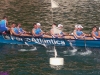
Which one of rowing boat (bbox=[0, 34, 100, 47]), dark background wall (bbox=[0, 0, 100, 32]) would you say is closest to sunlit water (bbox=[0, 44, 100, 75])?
rowing boat (bbox=[0, 34, 100, 47])

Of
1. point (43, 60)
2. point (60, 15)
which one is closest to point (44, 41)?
point (43, 60)

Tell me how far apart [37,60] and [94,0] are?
173 ft

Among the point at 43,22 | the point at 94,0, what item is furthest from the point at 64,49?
the point at 94,0

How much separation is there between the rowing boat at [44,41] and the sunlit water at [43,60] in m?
0.41

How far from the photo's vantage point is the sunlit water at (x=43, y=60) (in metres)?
24.6

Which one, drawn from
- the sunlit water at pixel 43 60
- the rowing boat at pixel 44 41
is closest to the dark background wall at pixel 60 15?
the rowing boat at pixel 44 41

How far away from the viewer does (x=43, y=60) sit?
1086 inches

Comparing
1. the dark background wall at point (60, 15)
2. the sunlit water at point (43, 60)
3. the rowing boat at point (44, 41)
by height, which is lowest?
the sunlit water at point (43, 60)

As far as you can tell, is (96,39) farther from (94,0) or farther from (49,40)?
(94,0)

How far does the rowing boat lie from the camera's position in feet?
99.0

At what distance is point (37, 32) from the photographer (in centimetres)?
3184

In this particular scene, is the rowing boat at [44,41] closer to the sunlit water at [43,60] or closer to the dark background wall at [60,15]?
the sunlit water at [43,60]

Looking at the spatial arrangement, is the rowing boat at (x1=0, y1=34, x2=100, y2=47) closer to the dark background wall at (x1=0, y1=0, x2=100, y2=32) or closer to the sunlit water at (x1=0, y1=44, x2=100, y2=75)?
the sunlit water at (x1=0, y1=44, x2=100, y2=75)

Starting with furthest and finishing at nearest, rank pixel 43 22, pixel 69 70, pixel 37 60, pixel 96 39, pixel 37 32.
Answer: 1. pixel 43 22
2. pixel 37 32
3. pixel 96 39
4. pixel 37 60
5. pixel 69 70
